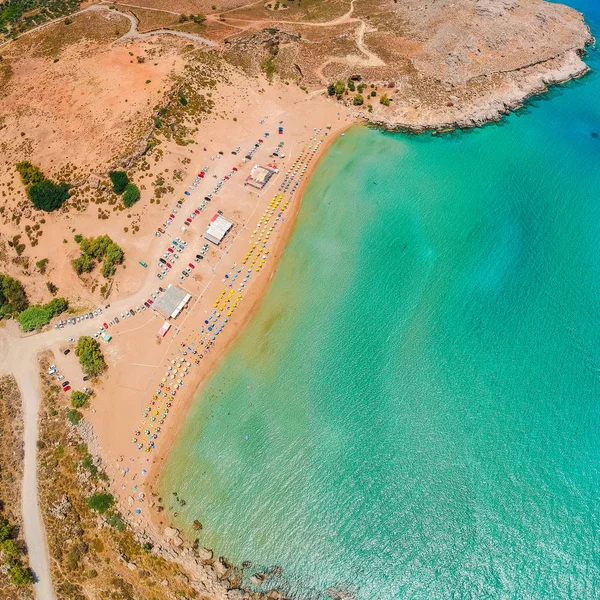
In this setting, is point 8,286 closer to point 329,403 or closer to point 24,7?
point 329,403

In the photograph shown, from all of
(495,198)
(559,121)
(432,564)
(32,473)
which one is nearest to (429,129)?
(495,198)

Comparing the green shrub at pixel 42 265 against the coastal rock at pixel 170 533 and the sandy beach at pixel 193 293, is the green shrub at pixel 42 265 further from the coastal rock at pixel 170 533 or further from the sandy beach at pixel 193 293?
the coastal rock at pixel 170 533

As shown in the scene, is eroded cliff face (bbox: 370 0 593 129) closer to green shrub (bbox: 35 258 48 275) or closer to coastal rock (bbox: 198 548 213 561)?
green shrub (bbox: 35 258 48 275)

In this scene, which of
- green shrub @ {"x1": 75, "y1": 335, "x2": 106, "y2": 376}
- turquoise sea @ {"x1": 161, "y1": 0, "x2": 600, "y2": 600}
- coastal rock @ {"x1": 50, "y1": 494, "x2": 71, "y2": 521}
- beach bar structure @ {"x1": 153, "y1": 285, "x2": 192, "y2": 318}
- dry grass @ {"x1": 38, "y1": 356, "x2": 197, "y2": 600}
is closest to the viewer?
dry grass @ {"x1": 38, "y1": 356, "x2": 197, "y2": 600}

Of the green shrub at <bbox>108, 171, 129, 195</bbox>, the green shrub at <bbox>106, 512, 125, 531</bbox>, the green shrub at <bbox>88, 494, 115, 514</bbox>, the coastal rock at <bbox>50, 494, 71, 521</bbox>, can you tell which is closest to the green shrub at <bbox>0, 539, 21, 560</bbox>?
the coastal rock at <bbox>50, 494, 71, 521</bbox>

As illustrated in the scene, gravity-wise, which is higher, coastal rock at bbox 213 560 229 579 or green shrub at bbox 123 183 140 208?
green shrub at bbox 123 183 140 208

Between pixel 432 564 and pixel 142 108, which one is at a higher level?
pixel 142 108
